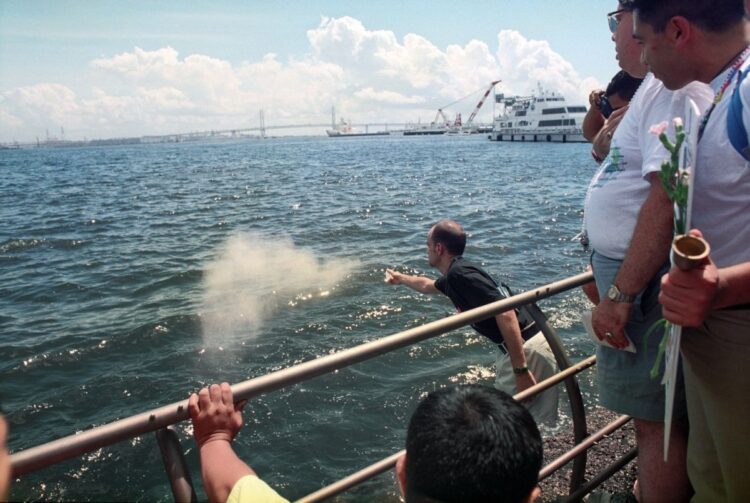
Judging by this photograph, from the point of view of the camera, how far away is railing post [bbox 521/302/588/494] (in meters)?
2.62

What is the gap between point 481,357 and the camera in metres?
7.77

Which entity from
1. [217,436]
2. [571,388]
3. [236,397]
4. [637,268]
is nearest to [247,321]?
[571,388]

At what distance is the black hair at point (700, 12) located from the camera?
1.75m

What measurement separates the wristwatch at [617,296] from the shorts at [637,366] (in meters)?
0.09

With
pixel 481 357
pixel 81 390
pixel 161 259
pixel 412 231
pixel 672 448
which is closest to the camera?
pixel 672 448

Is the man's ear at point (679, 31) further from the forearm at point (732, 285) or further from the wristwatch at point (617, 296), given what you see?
the wristwatch at point (617, 296)

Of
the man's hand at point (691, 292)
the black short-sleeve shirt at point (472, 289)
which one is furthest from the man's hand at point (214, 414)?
the black short-sleeve shirt at point (472, 289)

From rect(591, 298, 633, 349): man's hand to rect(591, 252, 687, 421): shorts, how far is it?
72 mm

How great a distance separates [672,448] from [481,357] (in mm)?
5467

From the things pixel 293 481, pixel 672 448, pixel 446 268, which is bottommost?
pixel 293 481

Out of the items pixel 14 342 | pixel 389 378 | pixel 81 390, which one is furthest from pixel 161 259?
pixel 389 378

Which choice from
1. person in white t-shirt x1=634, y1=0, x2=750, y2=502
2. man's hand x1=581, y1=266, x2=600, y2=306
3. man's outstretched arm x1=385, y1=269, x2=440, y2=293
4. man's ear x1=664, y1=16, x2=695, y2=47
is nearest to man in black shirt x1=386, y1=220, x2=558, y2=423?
man's outstretched arm x1=385, y1=269, x2=440, y2=293

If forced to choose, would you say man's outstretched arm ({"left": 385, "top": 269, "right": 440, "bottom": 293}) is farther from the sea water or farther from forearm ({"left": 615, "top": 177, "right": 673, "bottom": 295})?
forearm ({"left": 615, "top": 177, "right": 673, "bottom": 295})

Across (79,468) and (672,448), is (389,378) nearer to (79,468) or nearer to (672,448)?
(79,468)
